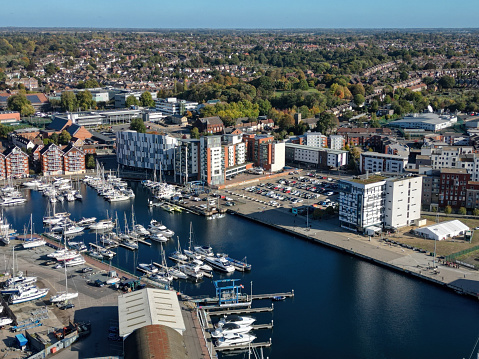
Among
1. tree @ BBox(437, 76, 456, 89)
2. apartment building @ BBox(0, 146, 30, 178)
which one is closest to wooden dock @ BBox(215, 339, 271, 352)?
apartment building @ BBox(0, 146, 30, 178)

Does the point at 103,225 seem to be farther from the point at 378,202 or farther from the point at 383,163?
the point at 383,163

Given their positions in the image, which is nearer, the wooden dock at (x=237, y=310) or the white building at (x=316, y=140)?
the wooden dock at (x=237, y=310)

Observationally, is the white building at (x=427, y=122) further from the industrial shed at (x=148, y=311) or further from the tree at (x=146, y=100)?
the industrial shed at (x=148, y=311)

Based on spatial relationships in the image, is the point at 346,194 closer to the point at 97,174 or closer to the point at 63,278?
the point at 63,278

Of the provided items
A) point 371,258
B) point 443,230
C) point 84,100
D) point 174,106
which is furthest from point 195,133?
point 371,258

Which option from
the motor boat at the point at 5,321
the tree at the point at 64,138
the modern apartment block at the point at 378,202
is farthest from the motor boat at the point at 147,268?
the tree at the point at 64,138

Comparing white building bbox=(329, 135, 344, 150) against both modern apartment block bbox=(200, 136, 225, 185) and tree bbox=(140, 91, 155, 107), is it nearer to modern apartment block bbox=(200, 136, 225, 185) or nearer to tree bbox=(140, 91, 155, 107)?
modern apartment block bbox=(200, 136, 225, 185)
